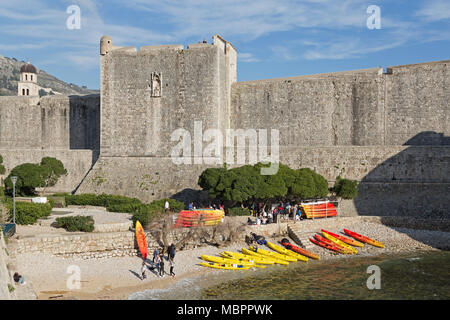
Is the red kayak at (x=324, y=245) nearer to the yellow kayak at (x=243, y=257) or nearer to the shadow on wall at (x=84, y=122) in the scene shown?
the yellow kayak at (x=243, y=257)

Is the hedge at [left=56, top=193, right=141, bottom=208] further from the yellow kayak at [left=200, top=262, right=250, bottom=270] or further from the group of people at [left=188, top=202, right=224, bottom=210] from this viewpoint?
the yellow kayak at [left=200, top=262, right=250, bottom=270]

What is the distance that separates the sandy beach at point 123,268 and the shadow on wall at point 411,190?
2.87 ft

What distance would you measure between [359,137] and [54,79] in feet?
479

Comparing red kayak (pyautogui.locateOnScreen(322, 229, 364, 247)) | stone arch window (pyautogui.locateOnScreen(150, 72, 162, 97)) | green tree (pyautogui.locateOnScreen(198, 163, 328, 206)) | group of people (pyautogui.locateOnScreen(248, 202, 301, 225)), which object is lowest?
red kayak (pyautogui.locateOnScreen(322, 229, 364, 247))

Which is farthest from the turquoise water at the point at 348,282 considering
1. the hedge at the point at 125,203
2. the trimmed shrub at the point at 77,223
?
the hedge at the point at 125,203

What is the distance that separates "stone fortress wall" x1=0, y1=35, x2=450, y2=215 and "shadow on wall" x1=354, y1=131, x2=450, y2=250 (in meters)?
0.10

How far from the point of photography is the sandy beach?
15.0 m

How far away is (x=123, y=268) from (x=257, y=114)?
16.3 m

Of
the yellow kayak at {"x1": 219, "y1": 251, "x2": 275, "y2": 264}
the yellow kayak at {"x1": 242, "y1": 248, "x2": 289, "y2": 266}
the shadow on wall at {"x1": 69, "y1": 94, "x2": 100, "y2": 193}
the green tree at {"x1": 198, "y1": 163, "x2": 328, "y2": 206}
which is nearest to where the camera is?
the yellow kayak at {"x1": 219, "y1": 251, "x2": 275, "y2": 264}

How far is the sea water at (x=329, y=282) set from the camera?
15.6 m

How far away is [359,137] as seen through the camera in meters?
29.5

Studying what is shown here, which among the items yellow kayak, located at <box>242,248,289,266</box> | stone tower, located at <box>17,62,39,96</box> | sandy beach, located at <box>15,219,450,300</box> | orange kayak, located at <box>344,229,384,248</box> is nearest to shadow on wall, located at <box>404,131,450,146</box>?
sandy beach, located at <box>15,219,450,300</box>
